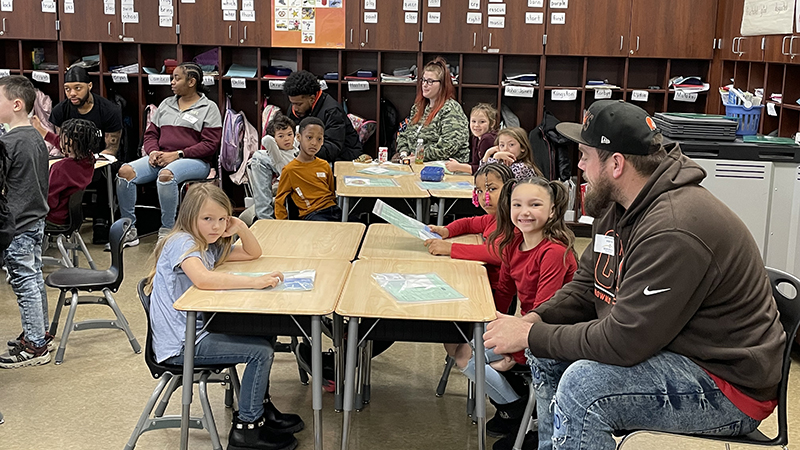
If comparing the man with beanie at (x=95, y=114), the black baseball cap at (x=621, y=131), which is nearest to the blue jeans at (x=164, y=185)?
the man with beanie at (x=95, y=114)

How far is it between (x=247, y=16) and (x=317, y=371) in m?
5.06

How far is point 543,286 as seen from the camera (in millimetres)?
2953

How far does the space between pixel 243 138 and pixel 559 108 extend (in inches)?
113

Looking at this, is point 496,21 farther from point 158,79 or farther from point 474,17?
point 158,79

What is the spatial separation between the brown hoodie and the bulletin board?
5275 mm

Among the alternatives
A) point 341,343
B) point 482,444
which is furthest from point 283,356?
point 482,444

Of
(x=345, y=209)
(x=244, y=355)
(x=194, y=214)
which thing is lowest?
(x=244, y=355)

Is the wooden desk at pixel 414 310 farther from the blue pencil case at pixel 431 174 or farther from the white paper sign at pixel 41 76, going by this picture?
the white paper sign at pixel 41 76

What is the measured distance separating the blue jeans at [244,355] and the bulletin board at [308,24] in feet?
15.2

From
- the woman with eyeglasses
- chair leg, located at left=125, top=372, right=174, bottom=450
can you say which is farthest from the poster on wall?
chair leg, located at left=125, top=372, right=174, bottom=450

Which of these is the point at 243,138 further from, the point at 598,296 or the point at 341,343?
the point at 598,296

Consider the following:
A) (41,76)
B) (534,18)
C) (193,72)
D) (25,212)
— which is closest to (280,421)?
(25,212)

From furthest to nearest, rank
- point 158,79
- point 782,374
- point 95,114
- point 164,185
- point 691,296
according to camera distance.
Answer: point 158,79
point 95,114
point 164,185
point 782,374
point 691,296

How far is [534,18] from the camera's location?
6.93 meters
